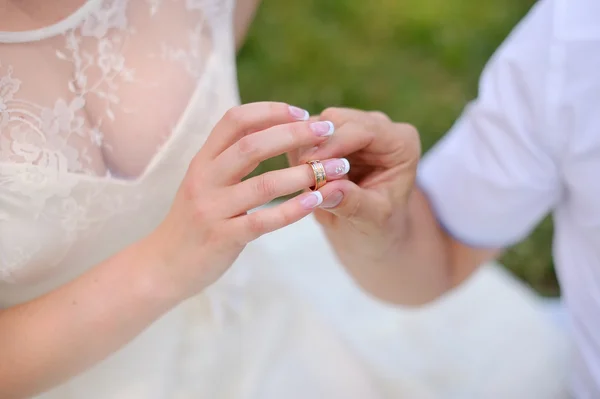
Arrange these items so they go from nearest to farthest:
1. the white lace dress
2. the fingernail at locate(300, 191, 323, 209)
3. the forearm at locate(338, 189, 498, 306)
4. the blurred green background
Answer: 1. the fingernail at locate(300, 191, 323, 209)
2. the white lace dress
3. the forearm at locate(338, 189, 498, 306)
4. the blurred green background

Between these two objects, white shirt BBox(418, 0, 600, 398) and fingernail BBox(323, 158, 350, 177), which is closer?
fingernail BBox(323, 158, 350, 177)

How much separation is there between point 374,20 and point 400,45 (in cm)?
13

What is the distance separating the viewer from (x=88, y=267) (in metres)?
0.74

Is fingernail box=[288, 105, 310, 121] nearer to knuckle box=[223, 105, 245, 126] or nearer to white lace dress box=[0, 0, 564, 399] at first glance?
knuckle box=[223, 105, 245, 126]

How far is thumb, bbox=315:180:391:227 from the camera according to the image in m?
0.58

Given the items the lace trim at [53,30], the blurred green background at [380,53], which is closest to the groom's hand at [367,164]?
the lace trim at [53,30]

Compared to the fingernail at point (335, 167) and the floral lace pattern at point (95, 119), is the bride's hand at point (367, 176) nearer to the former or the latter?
the fingernail at point (335, 167)

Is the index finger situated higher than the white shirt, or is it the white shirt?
the index finger

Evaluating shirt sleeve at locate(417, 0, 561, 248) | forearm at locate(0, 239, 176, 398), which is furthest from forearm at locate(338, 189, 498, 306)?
forearm at locate(0, 239, 176, 398)

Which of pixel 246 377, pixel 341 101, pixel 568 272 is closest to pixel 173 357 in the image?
pixel 246 377

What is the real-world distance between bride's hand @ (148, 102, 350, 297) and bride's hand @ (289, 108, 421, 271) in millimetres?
27

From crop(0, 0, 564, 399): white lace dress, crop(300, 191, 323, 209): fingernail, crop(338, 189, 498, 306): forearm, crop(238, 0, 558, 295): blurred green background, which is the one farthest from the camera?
crop(238, 0, 558, 295): blurred green background

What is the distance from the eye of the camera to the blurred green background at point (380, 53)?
185 cm

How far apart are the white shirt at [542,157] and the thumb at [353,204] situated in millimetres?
195
